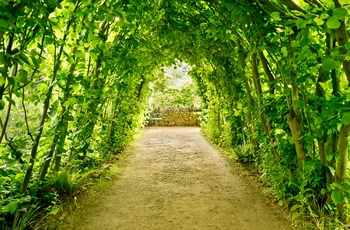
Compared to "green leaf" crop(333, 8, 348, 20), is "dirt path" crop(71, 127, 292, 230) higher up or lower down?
lower down

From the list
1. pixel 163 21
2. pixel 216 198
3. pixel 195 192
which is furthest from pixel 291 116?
pixel 163 21

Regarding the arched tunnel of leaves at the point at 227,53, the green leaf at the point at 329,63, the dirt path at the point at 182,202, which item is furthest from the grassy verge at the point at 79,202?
the green leaf at the point at 329,63

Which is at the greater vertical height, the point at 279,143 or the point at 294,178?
the point at 279,143

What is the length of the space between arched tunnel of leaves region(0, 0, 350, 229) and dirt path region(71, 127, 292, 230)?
0.43 m

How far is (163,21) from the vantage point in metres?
5.26

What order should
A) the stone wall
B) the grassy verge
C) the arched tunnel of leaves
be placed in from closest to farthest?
the arched tunnel of leaves
the grassy verge
the stone wall

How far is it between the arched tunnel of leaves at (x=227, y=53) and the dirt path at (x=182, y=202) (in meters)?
0.43

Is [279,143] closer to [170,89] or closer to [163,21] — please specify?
[163,21]

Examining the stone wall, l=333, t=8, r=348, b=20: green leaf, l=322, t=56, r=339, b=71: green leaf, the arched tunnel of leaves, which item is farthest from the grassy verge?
the stone wall

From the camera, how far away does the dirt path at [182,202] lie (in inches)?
123

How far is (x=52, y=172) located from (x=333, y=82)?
11.1ft

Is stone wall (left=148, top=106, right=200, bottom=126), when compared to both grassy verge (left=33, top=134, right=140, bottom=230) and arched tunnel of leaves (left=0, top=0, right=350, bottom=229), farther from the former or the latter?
arched tunnel of leaves (left=0, top=0, right=350, bottom=229)

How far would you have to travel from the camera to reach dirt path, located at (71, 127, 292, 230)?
3.12m

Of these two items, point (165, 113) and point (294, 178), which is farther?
point (165, 113)
